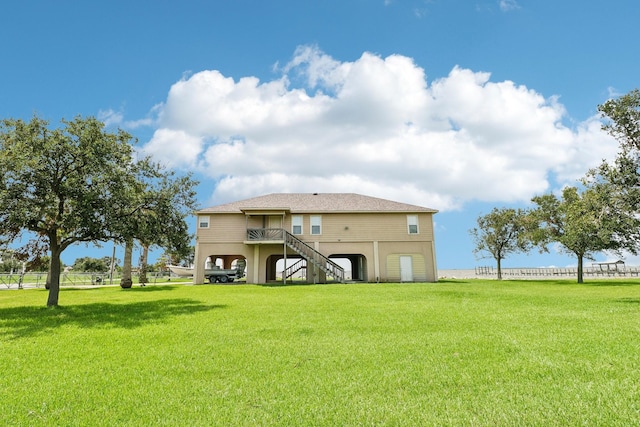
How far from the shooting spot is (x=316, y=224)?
2978cm

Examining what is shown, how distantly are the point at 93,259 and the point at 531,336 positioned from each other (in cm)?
8155

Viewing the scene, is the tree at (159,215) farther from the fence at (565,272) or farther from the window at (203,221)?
the fence at (565,272)

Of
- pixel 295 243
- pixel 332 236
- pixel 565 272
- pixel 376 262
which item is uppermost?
pixel 332 236

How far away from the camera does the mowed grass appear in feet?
13.2

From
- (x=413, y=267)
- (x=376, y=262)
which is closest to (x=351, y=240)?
(x=376, y=262)

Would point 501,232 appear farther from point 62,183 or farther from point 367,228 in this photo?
point 62,183

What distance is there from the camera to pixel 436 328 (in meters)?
8.48

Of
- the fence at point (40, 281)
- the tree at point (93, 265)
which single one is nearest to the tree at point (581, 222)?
the fence at point (40, 281)

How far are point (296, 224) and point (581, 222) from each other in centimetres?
1888

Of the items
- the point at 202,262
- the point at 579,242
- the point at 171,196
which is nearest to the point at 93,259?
the point at 202,262

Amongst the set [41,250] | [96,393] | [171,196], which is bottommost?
[96,393]

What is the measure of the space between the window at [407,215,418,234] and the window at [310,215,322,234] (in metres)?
7.11

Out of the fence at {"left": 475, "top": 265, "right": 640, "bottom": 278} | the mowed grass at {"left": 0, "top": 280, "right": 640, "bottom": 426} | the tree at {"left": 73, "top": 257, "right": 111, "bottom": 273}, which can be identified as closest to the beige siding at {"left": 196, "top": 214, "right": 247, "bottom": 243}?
the mowed grass at {"left": 0, "top": 280, "right": 640, "bottom": 426}

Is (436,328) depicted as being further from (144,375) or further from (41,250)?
(41,250)
